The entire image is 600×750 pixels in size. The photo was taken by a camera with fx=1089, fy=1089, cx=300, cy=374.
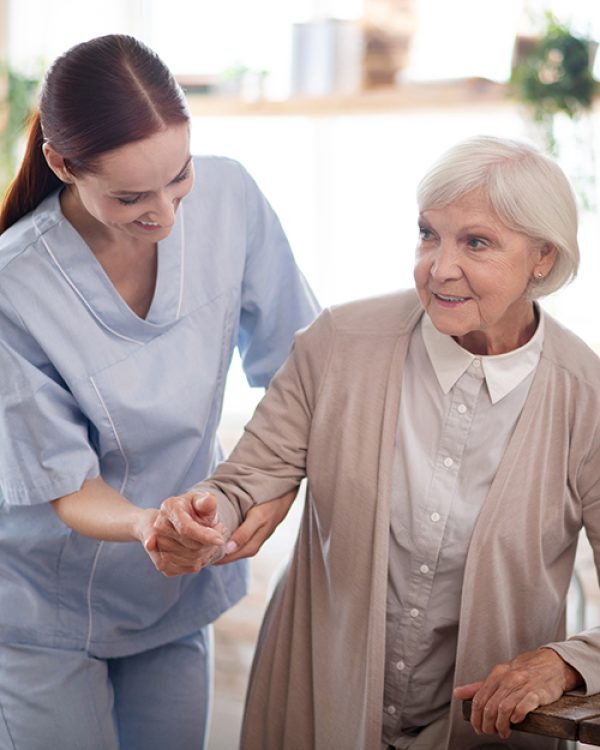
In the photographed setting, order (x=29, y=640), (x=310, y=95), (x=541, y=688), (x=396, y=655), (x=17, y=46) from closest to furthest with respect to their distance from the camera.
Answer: (x=541, y=688), (x=396, y=655), (x=29, y=640), (x=310, y=95), (x=17, y=46)

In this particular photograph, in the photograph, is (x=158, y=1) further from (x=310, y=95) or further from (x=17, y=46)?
(x=310, y=95)

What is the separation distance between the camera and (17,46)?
3947 millimetres

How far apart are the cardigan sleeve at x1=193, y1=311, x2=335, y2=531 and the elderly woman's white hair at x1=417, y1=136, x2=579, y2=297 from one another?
32 cm

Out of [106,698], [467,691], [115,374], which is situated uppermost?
[115,374]

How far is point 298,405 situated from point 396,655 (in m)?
0.43

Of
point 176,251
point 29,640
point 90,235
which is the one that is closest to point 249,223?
point 176,251

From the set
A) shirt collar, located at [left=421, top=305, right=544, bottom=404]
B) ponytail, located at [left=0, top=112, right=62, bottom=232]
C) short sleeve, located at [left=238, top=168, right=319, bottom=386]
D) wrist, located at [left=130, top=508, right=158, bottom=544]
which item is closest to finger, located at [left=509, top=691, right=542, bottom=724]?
shirt collar, located at [left=421, top=305, right=544, bottom=404]

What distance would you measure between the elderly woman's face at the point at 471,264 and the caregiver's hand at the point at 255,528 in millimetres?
414

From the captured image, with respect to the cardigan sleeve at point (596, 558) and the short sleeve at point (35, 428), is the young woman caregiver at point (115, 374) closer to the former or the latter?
the short sleeve at point (35, 428)

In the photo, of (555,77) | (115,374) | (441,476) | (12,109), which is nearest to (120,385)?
(115,374)

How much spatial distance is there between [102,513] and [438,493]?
527 millimetres

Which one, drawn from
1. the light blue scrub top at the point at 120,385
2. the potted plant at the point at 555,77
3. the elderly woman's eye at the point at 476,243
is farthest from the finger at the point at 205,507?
the potted plant at the point at 555,77

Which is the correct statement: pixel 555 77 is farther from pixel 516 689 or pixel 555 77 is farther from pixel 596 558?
pixel 516 689

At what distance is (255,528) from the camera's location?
1758 mm
